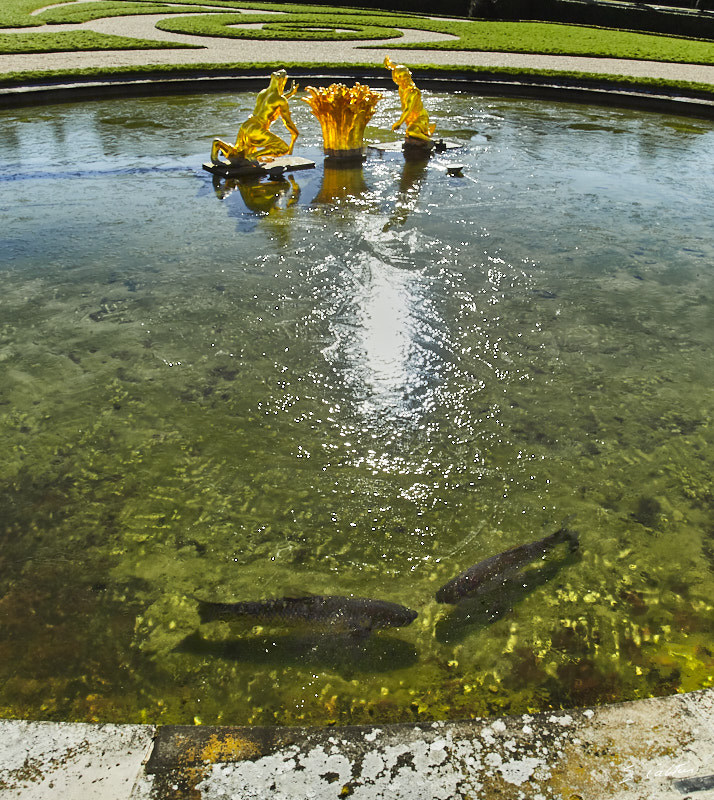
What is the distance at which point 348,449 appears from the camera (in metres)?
4.43

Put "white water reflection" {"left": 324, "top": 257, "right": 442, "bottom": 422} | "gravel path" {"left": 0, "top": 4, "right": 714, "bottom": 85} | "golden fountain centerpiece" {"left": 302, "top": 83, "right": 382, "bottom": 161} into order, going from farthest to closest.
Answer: "gravel path" {"left": 0, "top": 4, "right": 714, "bottom": 85} → "golden fountain centerpiece" {"left": 302, "top": 83, "right": 382, "bottom": 161} → "white water reflection" {"left": 324, "top": 257, "right": 442, "bottom": 422}

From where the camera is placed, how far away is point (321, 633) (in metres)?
3.22

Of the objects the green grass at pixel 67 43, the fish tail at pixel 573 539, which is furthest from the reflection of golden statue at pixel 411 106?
the green grass at pixel 67 43

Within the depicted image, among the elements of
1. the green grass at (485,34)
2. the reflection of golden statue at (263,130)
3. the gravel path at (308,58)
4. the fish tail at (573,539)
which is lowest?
the fish tail at (573,539)

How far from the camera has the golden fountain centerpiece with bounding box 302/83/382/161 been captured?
10.3 meters

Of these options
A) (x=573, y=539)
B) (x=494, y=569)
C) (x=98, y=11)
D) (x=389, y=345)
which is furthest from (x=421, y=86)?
(x=98, y=11)

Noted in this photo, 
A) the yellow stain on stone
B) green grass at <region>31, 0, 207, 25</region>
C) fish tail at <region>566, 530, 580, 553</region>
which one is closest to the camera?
the yellow stain on stone

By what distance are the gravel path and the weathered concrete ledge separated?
17477 millimetres

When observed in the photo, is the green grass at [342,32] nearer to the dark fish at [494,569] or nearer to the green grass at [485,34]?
the green grass at [485,34]

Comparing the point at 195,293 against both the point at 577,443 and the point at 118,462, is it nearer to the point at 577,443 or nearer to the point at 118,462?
the point at 118,462

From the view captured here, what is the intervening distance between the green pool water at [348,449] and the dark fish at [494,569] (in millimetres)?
72

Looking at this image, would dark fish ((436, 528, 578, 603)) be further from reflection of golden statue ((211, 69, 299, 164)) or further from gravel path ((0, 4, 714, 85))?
gravel path ((0, 4, 714, 85))

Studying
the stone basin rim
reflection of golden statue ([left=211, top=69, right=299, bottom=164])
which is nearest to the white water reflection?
reflection of golden statue ([left=211, top=69, right=299, bottom=164])

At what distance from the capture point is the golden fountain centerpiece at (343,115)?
10.3m
